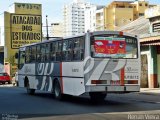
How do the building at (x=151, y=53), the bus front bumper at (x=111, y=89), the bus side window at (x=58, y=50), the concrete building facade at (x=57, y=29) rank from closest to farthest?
the bus front bumper at (x=111, y=89)
the bus side window at (x=58, y=50)
the building at (x=151, y=53)
the concrete building facade at (x=57, y=29)

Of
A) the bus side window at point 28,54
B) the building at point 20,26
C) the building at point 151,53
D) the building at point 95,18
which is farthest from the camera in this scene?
the building at point 95,18

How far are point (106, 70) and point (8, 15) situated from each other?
196 ft

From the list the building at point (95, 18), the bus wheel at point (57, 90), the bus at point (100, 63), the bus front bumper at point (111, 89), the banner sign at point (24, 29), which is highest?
the building at point (95, 18)

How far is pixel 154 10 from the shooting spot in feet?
110

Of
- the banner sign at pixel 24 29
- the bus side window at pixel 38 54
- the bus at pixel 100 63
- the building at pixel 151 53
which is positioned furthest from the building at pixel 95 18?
the bus at pixel 100 63

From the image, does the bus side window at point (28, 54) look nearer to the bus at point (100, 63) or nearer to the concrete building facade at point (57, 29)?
the bus at point (100, 63)

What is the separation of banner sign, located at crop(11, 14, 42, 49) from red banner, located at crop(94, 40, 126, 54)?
58314 mm

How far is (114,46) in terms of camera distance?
2002 centimetres

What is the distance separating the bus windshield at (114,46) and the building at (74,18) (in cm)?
5958

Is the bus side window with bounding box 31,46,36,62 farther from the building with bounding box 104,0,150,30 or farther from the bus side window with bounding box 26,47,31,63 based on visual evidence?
the building with bounding box 104,0,150,30

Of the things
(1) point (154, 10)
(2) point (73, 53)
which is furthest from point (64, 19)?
(2) point (73, 53)

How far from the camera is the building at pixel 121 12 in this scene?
10638 centimetres

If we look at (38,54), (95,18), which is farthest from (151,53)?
(95,18)

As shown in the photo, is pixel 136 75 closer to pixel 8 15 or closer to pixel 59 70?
pixel 59 70
